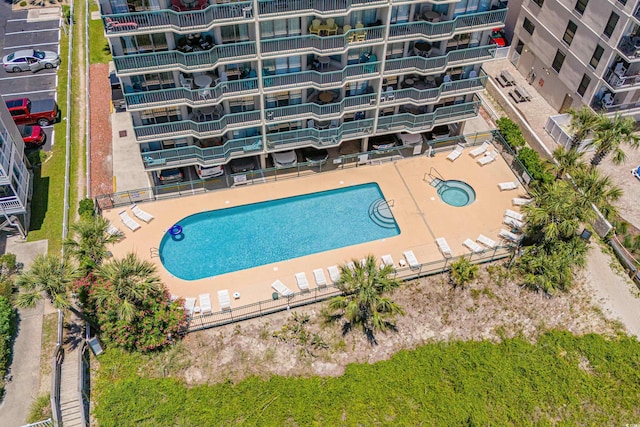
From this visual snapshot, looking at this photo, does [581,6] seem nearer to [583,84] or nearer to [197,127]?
[583,84]

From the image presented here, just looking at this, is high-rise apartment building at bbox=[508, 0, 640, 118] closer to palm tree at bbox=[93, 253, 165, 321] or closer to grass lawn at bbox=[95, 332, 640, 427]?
grass lawn at bbox=[95, 332, 640, 427]

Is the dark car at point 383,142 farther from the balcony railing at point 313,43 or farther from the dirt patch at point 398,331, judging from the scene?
the dirt patch at point 398,331

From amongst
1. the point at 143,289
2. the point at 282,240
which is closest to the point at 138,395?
the point at 143,289

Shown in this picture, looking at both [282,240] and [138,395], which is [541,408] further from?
[138,395]

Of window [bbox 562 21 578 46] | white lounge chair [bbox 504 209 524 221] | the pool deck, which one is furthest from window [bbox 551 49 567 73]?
white lounge chair [bbox 504 209 524 221]

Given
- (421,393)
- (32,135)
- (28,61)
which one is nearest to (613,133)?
(421,393)
